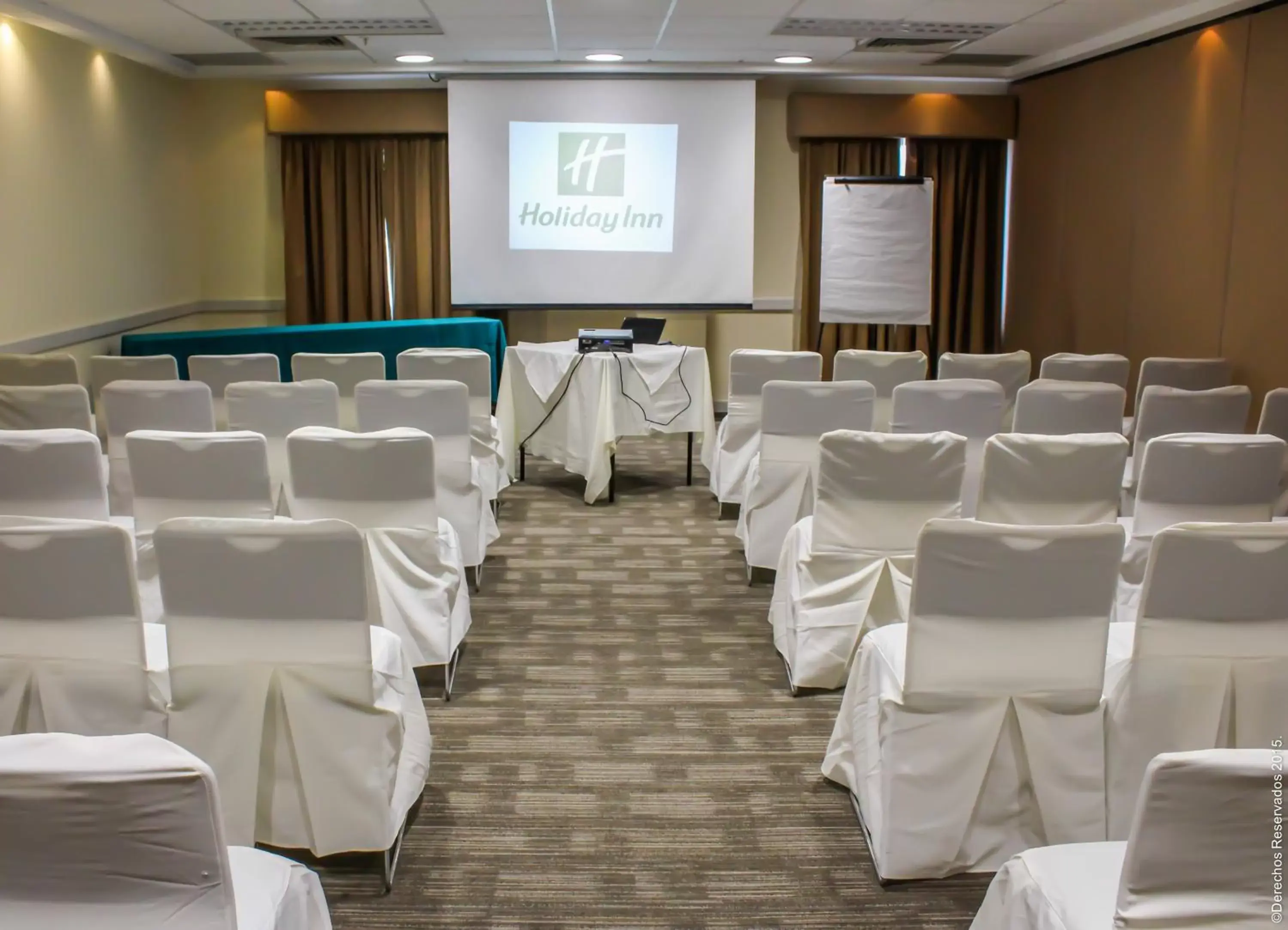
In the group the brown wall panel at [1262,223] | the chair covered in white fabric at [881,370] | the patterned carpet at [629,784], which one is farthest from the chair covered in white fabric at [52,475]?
the brown wall panel at [1262,223]

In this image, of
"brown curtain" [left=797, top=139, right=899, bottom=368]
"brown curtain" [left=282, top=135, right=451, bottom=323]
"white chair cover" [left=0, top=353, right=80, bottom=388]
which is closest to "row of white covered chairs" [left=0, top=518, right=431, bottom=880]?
"white chair cover" [left=0, top=353, right=80, bottom=388]

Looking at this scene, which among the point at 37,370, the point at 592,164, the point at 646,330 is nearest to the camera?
the point at 37,370

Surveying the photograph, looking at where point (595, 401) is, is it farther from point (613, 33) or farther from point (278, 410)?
point (613, 33)

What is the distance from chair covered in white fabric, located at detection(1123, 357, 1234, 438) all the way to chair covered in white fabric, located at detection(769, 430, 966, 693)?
2.81 meters

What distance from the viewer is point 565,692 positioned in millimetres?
4320

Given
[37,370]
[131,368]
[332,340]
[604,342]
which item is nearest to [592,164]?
[332,340]

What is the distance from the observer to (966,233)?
10633 mm

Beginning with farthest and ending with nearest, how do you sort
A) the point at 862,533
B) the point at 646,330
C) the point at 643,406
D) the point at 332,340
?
the point at 332,340, the point at 646,330, the point at 643,406, the point at 862,533

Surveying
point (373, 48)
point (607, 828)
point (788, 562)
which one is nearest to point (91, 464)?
point (607, 828)

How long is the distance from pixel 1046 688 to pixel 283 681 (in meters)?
1.94

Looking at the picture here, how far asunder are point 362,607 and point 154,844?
118 cm

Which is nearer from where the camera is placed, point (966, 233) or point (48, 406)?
point (48, 406)

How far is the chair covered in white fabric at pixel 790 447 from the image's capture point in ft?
17.5

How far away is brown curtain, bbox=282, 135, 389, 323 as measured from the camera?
1045 centimetres
